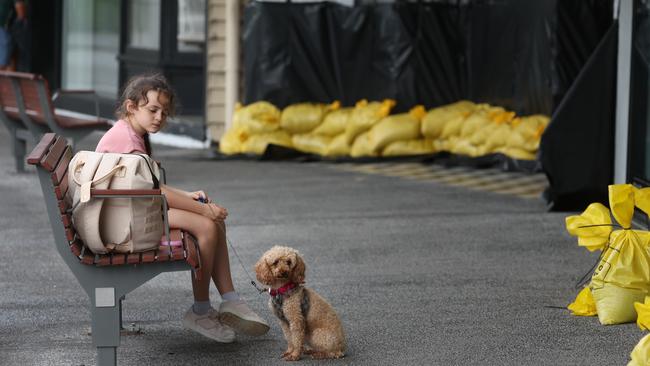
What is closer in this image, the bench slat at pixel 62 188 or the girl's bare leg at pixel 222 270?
the bench slat at pixel 62 188

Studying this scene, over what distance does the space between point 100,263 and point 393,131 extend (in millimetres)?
8619

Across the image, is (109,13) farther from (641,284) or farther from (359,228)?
(641,284)

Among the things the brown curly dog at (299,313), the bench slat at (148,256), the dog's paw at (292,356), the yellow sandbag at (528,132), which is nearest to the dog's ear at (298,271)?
the brown curly dog at (299,313)

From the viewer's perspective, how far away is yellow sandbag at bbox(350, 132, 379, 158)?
44.0 feet

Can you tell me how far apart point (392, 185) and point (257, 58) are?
3.19 meters

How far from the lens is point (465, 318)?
20.2ft

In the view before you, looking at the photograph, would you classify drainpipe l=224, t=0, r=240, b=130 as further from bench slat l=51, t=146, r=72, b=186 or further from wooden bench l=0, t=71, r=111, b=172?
bench slat l=51, t=146, r=72, b=186

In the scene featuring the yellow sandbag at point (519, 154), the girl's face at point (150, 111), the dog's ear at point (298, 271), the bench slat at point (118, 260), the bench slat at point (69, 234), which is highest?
the girl's face at point (150, 111)

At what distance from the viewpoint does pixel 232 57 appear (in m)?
14.6

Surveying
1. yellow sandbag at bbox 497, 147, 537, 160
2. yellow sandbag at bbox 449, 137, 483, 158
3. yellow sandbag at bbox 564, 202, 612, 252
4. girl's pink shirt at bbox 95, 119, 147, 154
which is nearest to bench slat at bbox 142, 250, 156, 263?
girl's pink shirt at bbox 95, 119, 147, 154

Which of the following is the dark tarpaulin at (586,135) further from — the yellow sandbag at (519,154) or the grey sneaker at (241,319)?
the grey sneaker at (241,319)

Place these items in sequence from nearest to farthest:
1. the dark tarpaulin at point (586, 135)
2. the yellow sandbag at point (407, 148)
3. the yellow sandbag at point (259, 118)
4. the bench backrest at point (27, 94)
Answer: the dark tarpaulin at point (586, 135) < the bench backrest at point (27, 94) < the yellow sandbag at point (407, 148) < the yellow sandbag at point (259, 118)

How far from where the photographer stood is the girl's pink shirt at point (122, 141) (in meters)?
5.37

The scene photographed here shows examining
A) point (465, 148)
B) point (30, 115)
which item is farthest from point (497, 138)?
point (30, 115)
